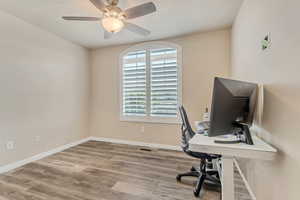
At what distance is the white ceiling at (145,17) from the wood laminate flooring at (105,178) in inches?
103

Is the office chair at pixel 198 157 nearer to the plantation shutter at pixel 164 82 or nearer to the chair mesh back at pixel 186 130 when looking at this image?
the chair mesh back at pixel 186 130

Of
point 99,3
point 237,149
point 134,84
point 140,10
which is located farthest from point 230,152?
point 134,84

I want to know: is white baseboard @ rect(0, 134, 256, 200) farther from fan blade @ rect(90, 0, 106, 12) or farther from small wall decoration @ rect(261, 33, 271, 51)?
fan blade @ rect(90, 0, 106, 12)

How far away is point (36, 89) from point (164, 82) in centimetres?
266

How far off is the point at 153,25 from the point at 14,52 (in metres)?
2.52

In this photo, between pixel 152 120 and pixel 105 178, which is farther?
pixel 152 120

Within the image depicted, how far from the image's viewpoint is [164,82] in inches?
142

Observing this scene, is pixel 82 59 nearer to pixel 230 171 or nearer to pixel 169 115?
A: pixel 169 115

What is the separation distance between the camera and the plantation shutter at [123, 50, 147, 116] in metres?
3.81

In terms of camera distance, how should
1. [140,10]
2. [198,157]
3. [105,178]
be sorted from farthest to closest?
[105,178] < [198,157] < [140,10]

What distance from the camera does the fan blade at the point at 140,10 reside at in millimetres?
1772

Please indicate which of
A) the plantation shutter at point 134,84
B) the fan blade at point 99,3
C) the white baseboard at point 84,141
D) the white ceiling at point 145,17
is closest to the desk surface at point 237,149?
the white baseboard at point 84,141

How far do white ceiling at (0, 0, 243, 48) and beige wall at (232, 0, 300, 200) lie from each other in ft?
2.69

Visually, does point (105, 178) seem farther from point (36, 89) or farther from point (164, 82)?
point (164, 82)
